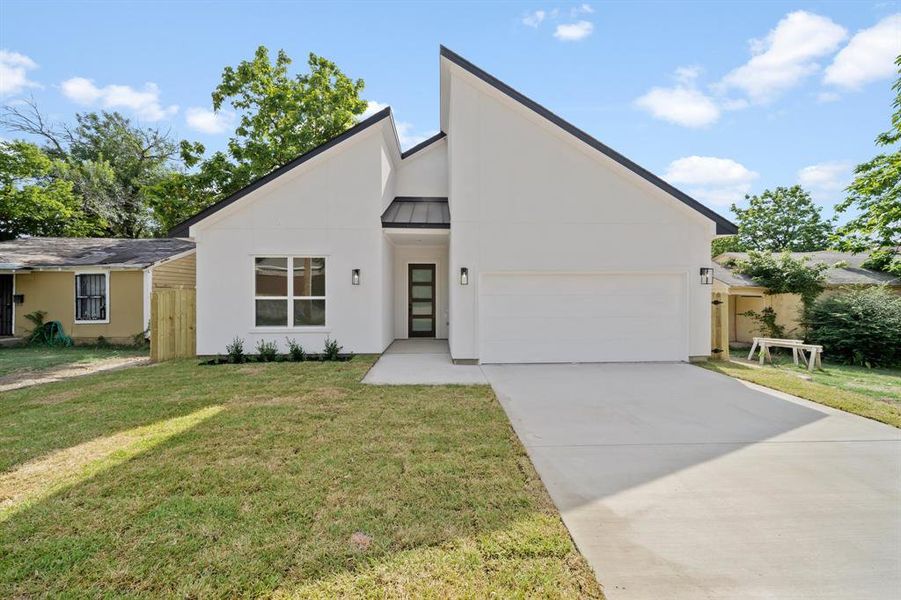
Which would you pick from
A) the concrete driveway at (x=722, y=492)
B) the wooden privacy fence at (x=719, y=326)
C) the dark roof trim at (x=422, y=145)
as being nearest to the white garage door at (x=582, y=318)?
the wooden privacy fence at (x=719, y=326)

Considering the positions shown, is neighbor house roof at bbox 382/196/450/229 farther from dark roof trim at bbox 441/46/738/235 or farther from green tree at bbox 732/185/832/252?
green tree at bbox 732/185/832/252

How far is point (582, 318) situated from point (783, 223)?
33.5m

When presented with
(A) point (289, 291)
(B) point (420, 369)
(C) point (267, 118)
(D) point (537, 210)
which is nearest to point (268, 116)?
(C) point (267, 118)

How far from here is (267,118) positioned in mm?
19781

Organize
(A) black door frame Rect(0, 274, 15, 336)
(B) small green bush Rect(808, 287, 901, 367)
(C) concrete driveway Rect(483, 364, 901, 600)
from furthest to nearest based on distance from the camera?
(A) black door frame Rect(0, 274, 15, 336) → (B) small green bush Rect(808, 287, 901, 367) → (C) concrete driveway Rect(483, 364, 901, 600)

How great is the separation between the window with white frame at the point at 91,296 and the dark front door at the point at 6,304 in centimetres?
278

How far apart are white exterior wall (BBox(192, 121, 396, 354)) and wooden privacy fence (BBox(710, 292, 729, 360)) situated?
8.66 metres

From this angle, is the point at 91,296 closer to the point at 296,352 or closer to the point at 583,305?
the point at 296,352

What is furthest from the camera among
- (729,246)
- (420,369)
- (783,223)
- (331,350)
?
(729,246)

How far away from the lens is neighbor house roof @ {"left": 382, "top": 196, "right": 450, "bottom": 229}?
10094 millimetres

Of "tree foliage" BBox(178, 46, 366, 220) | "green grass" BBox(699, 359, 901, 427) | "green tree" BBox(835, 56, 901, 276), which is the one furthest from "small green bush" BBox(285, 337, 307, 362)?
"green tree" BBox(835, 56, 901, 276)

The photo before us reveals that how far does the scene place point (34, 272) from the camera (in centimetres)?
1404

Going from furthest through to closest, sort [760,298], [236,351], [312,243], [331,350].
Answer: [760,298]
[312,243]
[331,350]
[236,351]

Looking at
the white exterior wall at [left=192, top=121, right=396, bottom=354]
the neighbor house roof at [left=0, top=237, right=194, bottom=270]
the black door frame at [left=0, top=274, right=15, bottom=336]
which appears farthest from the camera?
the black door frame at [left=0, top=274, right=15, bottom=336]
